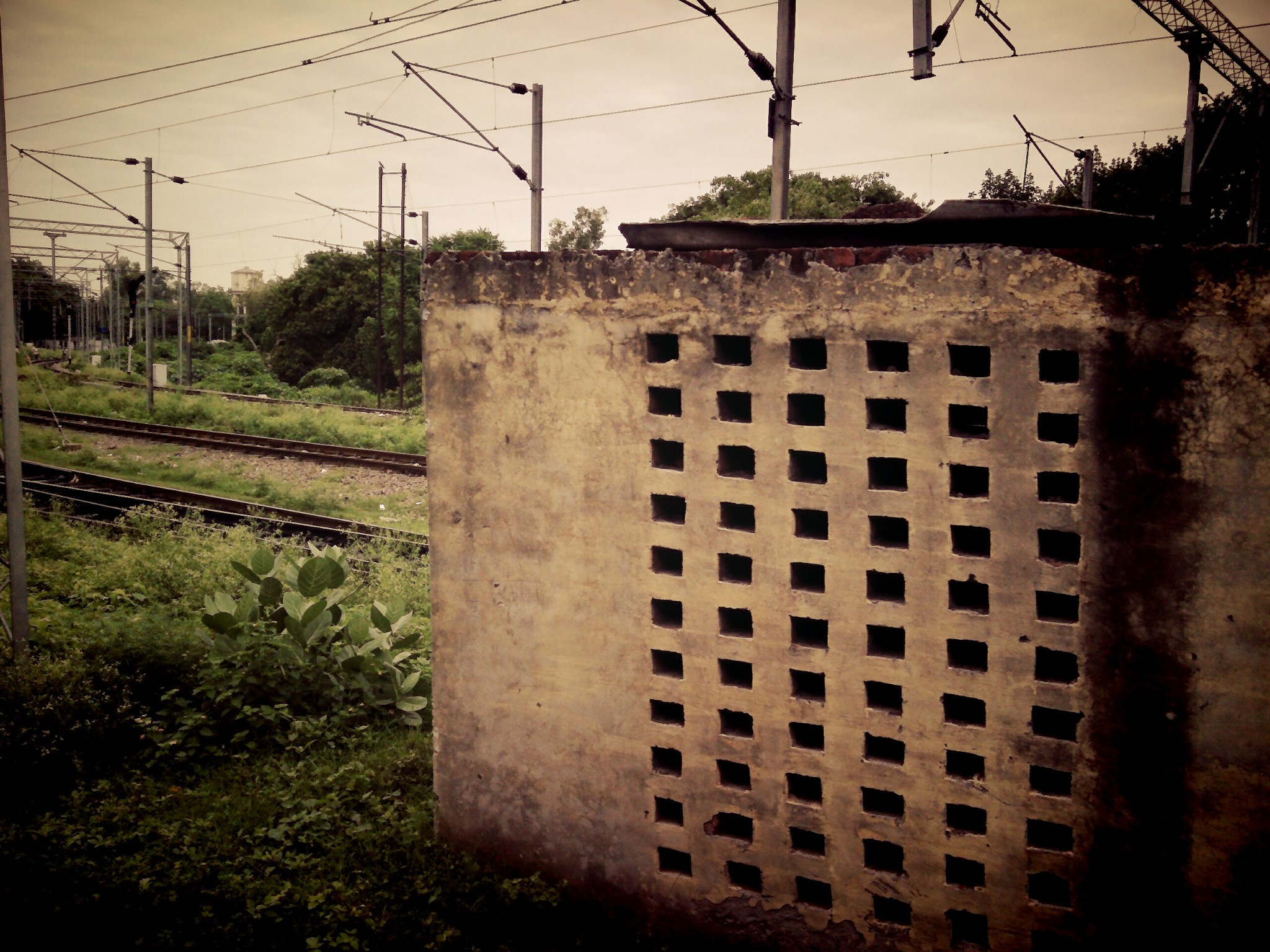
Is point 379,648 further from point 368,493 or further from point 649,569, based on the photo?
point 368,493

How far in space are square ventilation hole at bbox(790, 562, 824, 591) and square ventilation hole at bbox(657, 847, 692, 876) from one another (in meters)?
1.48

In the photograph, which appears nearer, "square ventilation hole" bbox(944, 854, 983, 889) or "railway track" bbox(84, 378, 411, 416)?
"square ventilation hole" bbox(944, 854, 983, 889)

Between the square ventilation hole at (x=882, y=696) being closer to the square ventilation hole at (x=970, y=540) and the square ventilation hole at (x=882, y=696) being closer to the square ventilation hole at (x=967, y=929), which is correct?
the square ventilation hole at (x=970, y=540)

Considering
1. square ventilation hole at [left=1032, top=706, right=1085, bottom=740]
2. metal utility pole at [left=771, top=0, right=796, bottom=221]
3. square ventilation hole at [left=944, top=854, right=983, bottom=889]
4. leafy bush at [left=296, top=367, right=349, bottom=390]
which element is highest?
metal utility pole at [left=771, top=0, right=796, bottom=221]

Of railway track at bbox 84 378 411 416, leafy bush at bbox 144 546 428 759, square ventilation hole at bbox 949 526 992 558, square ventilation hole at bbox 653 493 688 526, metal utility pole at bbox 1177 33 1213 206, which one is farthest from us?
railway track at bbox 84 378 411 416

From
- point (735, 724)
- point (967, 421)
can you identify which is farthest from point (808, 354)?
point (735, 724)

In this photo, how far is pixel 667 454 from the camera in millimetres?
4402

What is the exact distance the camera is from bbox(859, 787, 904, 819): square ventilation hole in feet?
12.9

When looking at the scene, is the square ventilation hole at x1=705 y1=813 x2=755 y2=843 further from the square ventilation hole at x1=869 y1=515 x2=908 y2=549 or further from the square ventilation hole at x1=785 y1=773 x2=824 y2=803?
the square ventilation hole at x1=869 y1=515 x2=908 y2=549

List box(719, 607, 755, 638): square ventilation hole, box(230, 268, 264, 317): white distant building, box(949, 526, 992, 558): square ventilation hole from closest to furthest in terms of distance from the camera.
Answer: box(949, 526, 992, 558): square ventilation hole, box(719, 607, 755, 638): square ventilation hole, box(230, 268, 264, 317): white distant building

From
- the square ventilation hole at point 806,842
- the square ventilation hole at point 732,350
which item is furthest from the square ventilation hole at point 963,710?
the square ventilation hole at point 732,350

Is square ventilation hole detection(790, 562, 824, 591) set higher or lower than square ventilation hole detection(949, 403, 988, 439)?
lower

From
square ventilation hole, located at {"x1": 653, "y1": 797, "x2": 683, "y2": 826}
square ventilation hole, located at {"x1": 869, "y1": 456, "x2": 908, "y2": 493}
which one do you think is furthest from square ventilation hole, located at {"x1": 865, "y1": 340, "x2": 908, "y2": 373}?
square ventilation hole, located at {"x1": 653, "y1": 797, "x2": 683, "y2": 826}

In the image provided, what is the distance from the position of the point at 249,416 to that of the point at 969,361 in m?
23.6
